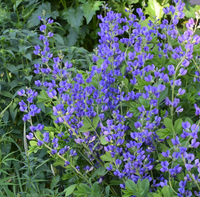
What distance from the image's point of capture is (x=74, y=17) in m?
3.25

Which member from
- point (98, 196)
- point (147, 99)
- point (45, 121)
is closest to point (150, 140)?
point (147, 99)

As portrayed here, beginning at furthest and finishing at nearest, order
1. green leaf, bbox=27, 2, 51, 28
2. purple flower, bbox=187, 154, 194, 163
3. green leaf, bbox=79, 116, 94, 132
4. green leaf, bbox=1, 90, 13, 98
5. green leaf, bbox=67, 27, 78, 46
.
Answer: green leaf, bbox=67, 27, 78, 46 → green leaf, bbox=27, 2, 51, 28 → green leaf, bbox=1, 90, 13, 98 → green leaf, bbox=79, 116, 94, 132 → purple flower, bbox=187, 154, 194, 163

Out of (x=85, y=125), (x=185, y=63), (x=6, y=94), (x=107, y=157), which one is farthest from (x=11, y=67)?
(x=185, y=63)

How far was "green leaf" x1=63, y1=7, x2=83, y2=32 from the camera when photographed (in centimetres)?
321

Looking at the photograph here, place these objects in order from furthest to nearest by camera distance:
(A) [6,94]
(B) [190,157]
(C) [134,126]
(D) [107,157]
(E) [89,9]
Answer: (E) [89,9]
(A) [6,94]
(C) [134,126]
(D) [107,157]
(B) [190,157]

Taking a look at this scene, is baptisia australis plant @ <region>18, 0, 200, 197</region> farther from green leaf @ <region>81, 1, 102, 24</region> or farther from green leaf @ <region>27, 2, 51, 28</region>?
green leaf @ <region>27, 2, 51, 28</region>

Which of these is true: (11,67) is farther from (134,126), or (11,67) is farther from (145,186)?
(145,186)

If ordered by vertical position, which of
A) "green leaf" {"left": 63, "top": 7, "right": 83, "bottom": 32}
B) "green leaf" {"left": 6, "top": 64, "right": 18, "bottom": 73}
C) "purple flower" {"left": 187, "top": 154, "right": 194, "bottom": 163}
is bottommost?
"purple flower" {"left": 187, "top": 154, "right": 194, "bottom": 163}

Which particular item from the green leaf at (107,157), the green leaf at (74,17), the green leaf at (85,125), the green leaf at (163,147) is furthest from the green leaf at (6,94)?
the green leaf at (74,17)

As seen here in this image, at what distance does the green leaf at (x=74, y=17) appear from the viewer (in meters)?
3.21

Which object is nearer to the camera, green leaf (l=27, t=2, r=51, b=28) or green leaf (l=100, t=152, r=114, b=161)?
green leaf (l=100, t=152, r=114, b=161)

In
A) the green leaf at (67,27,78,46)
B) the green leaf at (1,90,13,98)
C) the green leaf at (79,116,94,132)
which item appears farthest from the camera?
the green leaf at (67,27,78,46)

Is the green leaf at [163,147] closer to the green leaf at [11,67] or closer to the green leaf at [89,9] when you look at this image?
the green leaf at [11,67]

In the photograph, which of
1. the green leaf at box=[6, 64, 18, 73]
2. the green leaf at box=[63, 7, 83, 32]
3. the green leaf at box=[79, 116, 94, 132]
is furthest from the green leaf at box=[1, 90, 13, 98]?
the green leaf at box=[63, 7, 83, 32]
